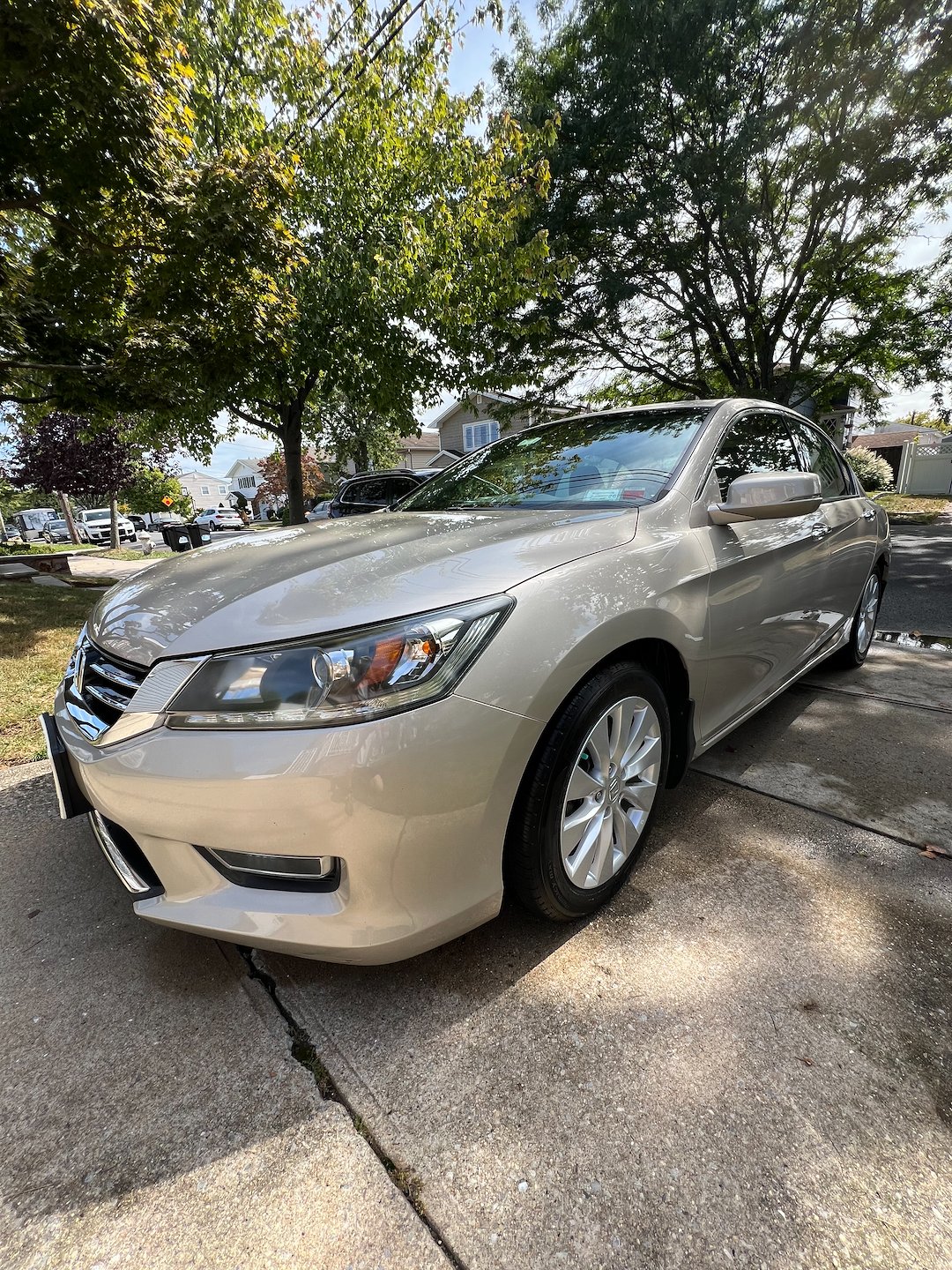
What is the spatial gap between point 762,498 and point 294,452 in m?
9.55

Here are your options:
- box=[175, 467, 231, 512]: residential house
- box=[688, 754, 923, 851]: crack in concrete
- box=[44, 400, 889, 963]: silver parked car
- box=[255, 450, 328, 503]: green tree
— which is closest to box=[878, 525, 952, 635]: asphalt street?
box=[688, 754, 923, 851]: crack in concrete

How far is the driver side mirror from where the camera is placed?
219cm

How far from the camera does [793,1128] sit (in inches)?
50.7

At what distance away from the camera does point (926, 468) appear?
1109 inches

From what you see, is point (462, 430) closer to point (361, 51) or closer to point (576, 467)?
point (361, 51)

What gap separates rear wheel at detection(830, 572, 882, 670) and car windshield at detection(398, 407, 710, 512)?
2.24 metres

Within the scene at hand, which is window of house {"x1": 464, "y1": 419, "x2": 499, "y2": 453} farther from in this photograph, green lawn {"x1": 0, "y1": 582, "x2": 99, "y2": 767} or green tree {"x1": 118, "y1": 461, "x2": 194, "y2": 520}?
green lawn {"x1": 0, "y1": 582, "x2": 99, "y2": 767}

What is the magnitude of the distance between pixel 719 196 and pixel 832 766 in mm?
11302

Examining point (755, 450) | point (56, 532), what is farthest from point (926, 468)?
point (56, 532)

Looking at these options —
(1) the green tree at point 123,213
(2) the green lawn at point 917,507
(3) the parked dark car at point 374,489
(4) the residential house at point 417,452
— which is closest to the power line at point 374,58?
(1) the green tree at point 123,213

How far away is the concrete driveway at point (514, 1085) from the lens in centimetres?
113

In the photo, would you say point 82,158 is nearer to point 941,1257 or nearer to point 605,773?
point 605,773

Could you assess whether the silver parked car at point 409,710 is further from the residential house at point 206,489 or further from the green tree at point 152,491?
the residential house at point 206,489

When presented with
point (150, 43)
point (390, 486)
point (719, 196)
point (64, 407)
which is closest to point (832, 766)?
point (150, 43)
